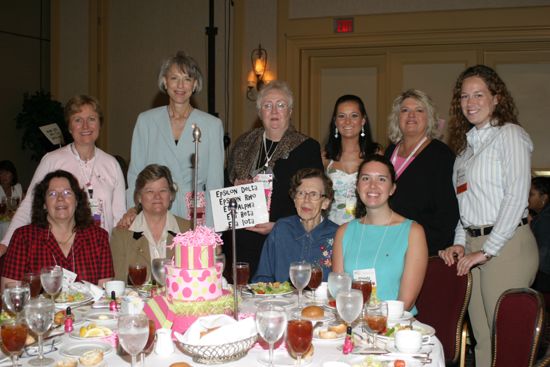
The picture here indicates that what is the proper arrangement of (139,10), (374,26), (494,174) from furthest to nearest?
(139,10)
(374,26)
(494,174)

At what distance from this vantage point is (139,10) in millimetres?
9336

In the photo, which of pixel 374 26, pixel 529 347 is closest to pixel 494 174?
pixel 529 347

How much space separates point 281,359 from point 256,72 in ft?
22.2

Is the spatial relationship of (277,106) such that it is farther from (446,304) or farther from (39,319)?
(39,319)

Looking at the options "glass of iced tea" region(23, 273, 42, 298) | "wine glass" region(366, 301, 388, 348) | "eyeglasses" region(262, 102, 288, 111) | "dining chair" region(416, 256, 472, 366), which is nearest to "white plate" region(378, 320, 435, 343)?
"wine glass" region(366, 301, 388, 348)

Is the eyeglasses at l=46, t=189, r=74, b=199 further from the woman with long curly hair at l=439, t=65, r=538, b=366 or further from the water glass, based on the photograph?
the woman with long curly hair at l=439, t=65, r=538, b=366

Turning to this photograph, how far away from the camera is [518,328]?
2498 mm

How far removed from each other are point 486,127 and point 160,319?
2.19 m

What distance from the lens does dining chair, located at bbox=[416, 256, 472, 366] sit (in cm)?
307

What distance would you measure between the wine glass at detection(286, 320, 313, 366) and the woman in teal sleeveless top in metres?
1.08

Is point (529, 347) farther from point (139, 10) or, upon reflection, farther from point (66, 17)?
point (66, 17)

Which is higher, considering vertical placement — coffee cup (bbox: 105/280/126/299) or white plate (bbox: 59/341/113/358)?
coffee cup (bbox: 105/280/126/299)

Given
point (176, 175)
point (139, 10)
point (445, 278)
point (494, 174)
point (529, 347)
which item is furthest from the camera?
point (139, 10)

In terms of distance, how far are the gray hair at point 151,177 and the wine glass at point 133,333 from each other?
1932 millimetres
